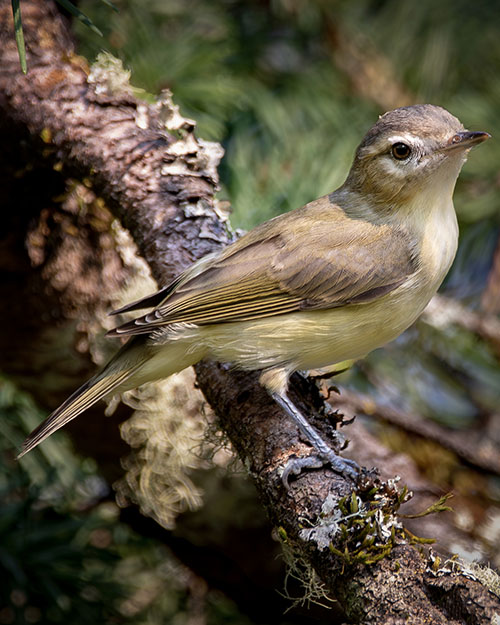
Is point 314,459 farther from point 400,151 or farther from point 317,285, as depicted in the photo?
point 400,151

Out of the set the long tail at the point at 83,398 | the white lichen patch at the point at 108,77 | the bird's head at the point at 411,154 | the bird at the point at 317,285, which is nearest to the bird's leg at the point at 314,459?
the bird at the point at 317,285

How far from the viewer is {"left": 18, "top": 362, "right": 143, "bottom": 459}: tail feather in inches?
94.7

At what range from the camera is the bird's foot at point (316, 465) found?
1957mm

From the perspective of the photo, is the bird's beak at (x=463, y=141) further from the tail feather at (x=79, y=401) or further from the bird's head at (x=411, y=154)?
the tail feather at (x=79, y=401)

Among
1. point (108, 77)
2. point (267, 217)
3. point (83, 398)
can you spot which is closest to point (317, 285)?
point (267, 217)

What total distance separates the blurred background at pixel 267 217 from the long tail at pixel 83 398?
280mm

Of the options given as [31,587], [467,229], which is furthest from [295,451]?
[467,229]

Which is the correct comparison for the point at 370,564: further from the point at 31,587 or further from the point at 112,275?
the point at 112,275

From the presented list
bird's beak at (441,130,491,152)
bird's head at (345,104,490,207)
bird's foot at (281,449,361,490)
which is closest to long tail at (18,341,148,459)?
bird's foot at (281,449,361,490)

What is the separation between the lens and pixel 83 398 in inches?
98.2

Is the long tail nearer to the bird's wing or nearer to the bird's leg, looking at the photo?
the bird's wing

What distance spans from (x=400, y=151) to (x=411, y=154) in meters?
0.04

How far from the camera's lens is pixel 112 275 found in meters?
3.08

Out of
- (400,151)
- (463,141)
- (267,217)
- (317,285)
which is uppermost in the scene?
(267,217)
